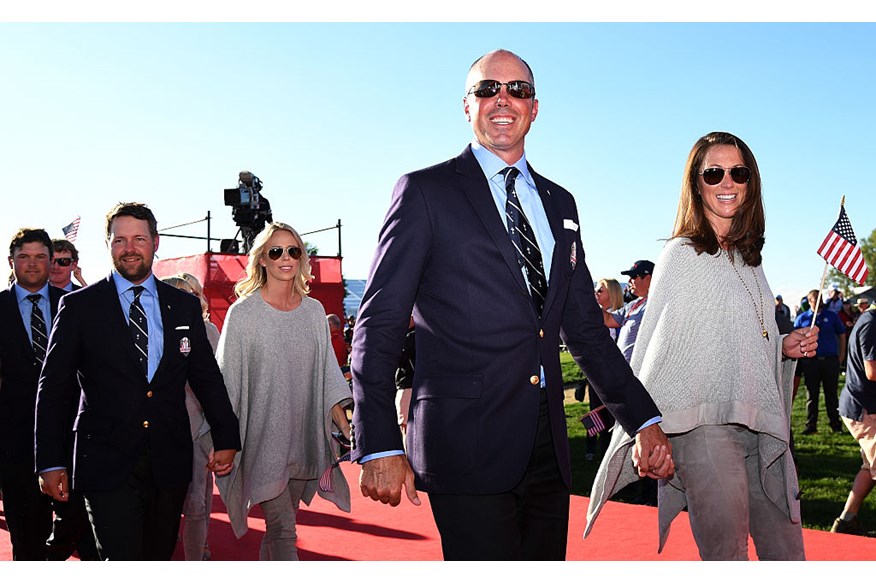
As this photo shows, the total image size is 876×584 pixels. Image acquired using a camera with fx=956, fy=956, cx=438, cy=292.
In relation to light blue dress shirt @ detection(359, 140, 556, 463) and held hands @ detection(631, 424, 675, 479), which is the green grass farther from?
light blue dress shirt @ detection(359, 140, 556, 463)

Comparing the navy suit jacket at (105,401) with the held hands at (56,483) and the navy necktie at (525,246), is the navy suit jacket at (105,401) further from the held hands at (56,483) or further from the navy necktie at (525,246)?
the navy necktie at (525,246)

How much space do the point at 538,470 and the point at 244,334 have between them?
117 inches

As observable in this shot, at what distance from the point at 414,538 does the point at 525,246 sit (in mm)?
4371

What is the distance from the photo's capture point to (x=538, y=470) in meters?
3.04

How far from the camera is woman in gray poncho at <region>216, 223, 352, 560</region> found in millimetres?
5562

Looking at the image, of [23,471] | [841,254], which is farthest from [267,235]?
[841,254]

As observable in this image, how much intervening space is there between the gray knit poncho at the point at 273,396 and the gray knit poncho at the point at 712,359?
2.22 meters

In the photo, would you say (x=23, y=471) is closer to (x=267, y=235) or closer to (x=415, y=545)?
(x=267, y=235)

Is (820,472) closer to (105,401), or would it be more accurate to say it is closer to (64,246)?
(64,246)

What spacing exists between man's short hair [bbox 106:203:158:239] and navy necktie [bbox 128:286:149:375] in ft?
0.99

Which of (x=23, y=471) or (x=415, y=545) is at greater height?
(x=23, y=471)

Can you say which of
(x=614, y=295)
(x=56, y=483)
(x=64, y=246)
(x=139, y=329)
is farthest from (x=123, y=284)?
(x=614, y=295)

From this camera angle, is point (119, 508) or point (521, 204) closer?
point (521, 204)

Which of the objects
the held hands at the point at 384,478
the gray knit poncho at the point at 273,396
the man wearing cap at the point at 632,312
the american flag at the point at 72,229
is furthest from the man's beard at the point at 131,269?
the american flag at the point at 72,229
